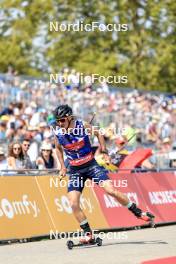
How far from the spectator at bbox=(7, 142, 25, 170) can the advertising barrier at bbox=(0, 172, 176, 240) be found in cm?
136

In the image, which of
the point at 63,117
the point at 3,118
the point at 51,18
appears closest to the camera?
the point at 63,117

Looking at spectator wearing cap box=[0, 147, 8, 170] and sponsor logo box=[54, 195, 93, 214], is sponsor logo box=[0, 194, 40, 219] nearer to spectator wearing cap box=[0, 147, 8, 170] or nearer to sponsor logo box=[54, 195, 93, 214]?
sponsor logo box=[54, 195, 93, 214]

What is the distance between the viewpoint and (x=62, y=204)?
14.7m

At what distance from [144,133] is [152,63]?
12314mm

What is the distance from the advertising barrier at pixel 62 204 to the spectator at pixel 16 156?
4.46 ft

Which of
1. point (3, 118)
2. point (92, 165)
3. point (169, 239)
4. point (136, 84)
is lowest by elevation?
point (169, 239)

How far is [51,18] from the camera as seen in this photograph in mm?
38625

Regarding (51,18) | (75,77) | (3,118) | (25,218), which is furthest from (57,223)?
(51,18)

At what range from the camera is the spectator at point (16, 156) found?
15727mm

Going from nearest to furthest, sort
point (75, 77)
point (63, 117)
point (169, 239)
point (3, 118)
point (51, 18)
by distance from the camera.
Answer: point (63, 117), point (169, 239), point (3, 118), point (75, 77), point (51, 18)

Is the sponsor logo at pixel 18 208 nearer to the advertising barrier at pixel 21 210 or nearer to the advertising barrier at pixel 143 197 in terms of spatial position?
the advertising barrier at pixel 21 210

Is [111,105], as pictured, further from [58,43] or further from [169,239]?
[169,239]

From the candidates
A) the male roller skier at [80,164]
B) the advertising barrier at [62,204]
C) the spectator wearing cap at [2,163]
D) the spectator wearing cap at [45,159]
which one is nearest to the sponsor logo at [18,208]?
the advertising barrier at [62,204]

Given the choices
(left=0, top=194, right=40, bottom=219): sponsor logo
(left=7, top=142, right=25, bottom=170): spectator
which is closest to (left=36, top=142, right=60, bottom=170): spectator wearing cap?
(left=7, top=142, right=25, bottom=170): spectator
